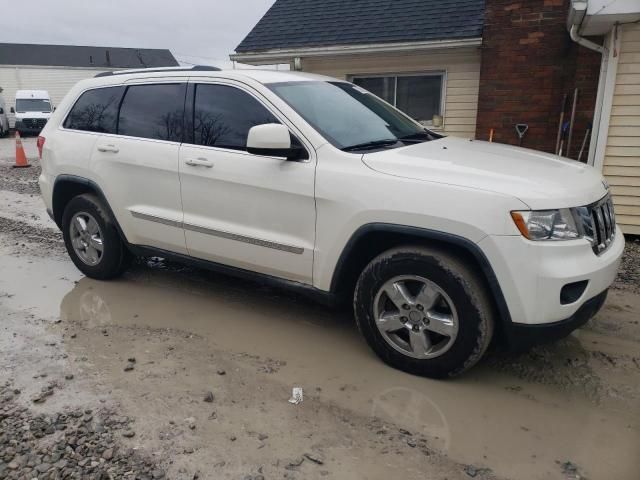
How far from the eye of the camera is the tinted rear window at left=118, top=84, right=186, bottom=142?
13.7 ft

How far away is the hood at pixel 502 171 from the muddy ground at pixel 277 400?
1182 millimetres

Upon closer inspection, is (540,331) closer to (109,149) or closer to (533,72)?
(109,149)

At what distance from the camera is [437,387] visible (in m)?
3.20

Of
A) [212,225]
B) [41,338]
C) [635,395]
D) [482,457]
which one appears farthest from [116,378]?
[635,395]

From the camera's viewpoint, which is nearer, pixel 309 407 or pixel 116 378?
pixel 309 407

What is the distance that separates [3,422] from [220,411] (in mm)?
1185

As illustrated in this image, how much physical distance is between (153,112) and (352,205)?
2103mm

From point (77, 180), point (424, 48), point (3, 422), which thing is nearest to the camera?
point (3, 422)

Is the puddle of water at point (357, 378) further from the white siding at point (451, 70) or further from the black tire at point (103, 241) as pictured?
the white siding at point (451, 70)

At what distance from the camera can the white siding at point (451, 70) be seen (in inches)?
351

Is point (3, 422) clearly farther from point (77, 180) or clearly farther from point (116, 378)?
point (77, 180)

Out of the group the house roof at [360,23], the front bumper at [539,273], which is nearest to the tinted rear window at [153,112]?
the front bumper at [539,273]

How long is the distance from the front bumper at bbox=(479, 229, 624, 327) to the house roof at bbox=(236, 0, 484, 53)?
6523 mm

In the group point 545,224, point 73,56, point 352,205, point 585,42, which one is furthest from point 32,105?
point 545,224
